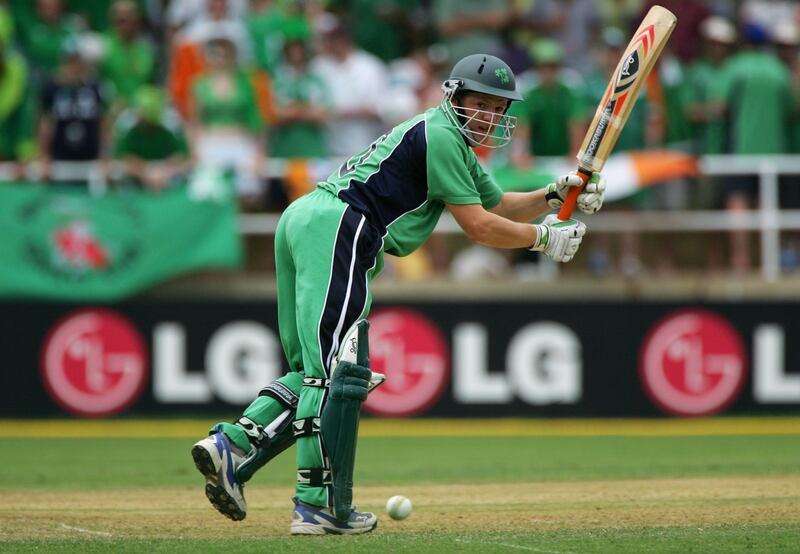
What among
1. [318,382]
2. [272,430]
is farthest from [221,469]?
[318,382]

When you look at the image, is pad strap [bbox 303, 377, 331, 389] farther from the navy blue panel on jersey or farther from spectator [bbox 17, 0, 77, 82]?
spectator [bbox 17, 0, 77, 82]

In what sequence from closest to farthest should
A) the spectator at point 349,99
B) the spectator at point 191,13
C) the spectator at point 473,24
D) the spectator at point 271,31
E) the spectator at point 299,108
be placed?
1. the spectator at point 299,108
2. the spectator at point 349,99
3. the spectator at point 271,31
4. the spectator at point 473,24
5. the spectator at point 191,13

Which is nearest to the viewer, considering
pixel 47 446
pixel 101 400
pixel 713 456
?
pixel 713 456

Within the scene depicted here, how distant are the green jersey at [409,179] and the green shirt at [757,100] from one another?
25.0ft

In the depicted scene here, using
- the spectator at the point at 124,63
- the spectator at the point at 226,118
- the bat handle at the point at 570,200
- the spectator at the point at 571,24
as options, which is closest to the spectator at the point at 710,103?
the spectator at the point at 571,24

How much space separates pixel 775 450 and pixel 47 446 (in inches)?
244

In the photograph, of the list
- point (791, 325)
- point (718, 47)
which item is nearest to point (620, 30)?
point (718, 47)

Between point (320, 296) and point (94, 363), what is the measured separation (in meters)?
7.52

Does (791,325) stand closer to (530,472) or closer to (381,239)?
(530,472)

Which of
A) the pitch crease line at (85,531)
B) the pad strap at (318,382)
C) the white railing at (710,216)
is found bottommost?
the pitch crease line at (85,531)

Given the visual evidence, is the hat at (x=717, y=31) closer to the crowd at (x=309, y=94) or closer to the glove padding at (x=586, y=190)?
the crowd at (x=309, y=94)

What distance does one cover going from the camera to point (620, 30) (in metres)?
16.0

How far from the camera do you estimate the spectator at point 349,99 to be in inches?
575

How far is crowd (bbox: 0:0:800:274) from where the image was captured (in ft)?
46.1
